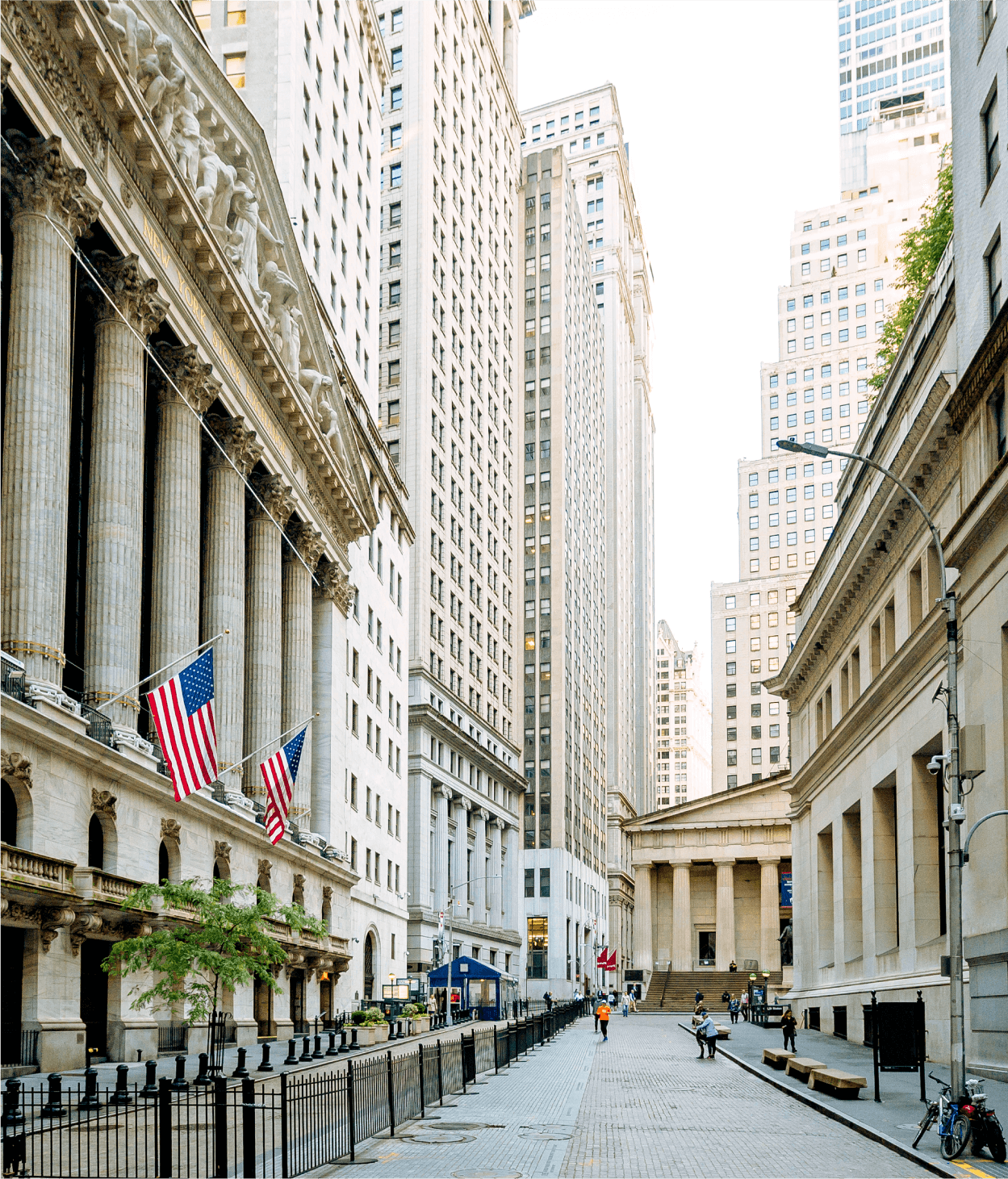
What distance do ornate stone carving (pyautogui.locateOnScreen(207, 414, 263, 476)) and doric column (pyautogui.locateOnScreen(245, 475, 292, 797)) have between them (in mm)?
3224

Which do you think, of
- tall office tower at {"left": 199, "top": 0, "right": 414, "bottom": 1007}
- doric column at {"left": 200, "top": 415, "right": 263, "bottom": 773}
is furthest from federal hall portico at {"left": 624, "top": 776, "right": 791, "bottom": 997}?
doric column at {"left": 200, "top": 415, "right": 263, "bottom": 773}

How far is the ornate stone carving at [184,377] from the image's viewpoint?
42.0 metres

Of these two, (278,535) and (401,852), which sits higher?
(278,535)

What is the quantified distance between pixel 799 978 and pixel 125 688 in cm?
3882

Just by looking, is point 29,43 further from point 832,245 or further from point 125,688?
point 832,245

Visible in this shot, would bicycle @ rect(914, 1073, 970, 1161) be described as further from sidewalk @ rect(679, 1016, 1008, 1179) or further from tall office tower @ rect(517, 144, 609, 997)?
tall office tower @ rect(517, 144, 609, 997)

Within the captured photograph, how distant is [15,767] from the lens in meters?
28.9

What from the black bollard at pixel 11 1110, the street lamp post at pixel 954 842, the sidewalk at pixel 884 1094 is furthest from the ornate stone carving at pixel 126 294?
the black bollard at pixel 11 1110

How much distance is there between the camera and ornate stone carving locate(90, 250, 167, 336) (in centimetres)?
3716

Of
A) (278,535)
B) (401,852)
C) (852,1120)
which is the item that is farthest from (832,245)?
(852,1120)

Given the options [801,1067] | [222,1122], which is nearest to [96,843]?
[801,1067]

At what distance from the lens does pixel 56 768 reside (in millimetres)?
30844

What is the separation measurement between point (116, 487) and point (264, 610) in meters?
16.1

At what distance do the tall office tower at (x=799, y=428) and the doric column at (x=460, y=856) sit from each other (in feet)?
227
